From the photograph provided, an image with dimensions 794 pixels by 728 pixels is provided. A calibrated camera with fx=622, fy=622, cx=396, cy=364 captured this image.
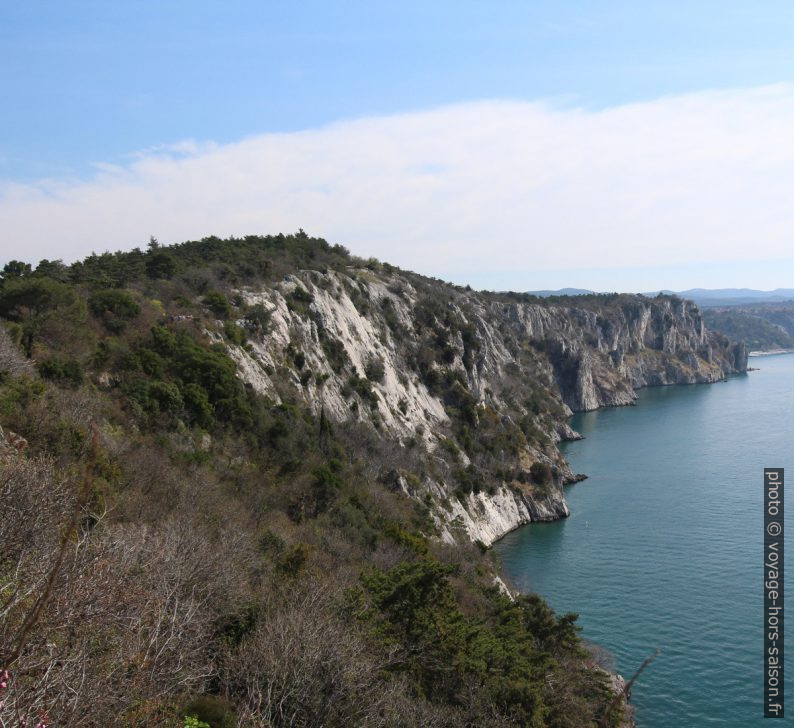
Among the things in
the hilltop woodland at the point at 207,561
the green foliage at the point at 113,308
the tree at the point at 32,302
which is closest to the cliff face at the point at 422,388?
the hilltop woodland at the point at 207,561

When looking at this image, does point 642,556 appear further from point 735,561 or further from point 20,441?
point 20,441

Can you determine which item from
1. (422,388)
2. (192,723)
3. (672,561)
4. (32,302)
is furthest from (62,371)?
(422,388)

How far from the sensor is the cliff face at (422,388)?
2000 inches

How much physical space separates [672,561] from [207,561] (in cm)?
3984

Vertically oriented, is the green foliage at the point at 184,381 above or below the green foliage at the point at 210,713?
above

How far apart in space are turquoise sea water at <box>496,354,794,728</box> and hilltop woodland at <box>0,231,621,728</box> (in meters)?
6.30

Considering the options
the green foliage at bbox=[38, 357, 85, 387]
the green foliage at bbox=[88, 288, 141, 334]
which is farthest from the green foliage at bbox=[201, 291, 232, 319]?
the green foliage at bbox=[38, 357, 85, 387]

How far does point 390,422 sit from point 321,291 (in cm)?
1535

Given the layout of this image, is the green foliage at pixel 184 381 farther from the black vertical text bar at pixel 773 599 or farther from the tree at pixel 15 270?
the black vertical text bar at pixel 773 599

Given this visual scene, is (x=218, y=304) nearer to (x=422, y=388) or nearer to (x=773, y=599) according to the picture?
(x=422, y=388)

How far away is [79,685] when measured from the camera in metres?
8.84

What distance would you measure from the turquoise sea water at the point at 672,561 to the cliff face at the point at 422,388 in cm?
496

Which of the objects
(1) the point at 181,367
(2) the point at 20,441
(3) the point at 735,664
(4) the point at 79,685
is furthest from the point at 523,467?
(4) the point at 79,685

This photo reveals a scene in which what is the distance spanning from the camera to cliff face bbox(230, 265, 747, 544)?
50.8m
